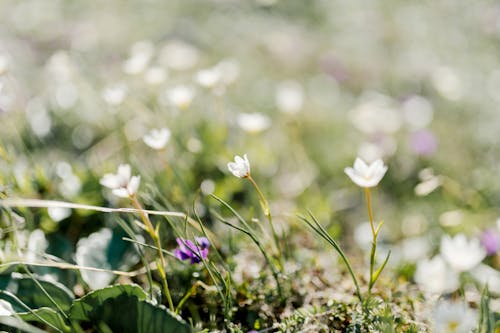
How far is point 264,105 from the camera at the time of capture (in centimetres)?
337

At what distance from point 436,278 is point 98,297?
0.97m

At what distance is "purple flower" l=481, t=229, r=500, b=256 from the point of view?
196cm

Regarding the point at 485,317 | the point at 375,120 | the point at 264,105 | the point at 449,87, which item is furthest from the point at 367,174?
the point at 449,87

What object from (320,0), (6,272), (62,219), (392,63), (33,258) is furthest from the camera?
(320,0)

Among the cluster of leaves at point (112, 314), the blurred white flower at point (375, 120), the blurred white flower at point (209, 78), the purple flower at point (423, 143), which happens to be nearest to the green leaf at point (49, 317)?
the cluster of leaves at point (112, 314)

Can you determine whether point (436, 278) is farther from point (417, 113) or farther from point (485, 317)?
point (417, 113)

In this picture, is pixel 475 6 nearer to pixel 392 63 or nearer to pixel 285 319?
pixel 392 63

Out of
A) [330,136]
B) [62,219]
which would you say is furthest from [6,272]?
[330,136]

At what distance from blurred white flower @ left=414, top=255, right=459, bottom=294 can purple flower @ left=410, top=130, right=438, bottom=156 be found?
51.8 inches

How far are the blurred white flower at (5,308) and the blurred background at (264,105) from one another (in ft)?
1.14

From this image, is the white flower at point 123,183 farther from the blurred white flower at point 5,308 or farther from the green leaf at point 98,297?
the blurred white flower at point 5,308

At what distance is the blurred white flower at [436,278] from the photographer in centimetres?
152

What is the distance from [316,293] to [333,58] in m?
3.26

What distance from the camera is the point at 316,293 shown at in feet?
4.85
